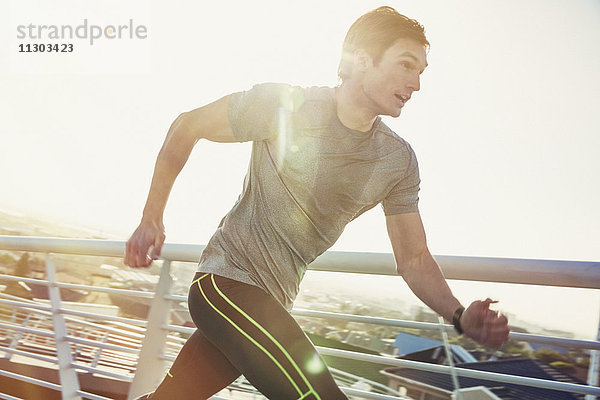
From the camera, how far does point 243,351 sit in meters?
1.35

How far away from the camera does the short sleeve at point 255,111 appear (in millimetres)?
1577

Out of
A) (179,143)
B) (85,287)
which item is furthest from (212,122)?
(85,287)

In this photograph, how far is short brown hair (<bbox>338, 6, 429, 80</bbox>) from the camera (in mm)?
1601


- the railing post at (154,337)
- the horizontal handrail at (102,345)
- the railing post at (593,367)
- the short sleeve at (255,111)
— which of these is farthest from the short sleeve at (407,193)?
the horizontal handrail at (102,345)

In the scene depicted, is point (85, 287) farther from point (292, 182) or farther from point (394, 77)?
point (394, 77)

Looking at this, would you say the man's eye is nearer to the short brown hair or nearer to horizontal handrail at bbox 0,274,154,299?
the short brown hair

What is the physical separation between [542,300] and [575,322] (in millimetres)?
100

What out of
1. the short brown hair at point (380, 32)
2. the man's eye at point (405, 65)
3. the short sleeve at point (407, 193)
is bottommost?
the short sleeve at point (407, 193)

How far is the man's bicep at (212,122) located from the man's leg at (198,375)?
0.59 m

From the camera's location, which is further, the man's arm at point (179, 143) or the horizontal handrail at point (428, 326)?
the man's arm at point (179, 143)

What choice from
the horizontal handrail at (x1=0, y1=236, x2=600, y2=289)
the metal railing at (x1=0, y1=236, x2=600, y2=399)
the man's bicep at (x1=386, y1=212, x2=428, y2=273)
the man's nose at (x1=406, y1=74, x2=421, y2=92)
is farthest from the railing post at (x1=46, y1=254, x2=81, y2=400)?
the man's nose at (x1=406, y1=74, x2=421, y2=92)

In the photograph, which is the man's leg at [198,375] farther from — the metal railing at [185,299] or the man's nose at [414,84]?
the man's nose at [414,84]

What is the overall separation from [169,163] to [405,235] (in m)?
0.74

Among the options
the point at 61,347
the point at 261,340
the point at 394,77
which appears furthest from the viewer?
the point at 61,347
